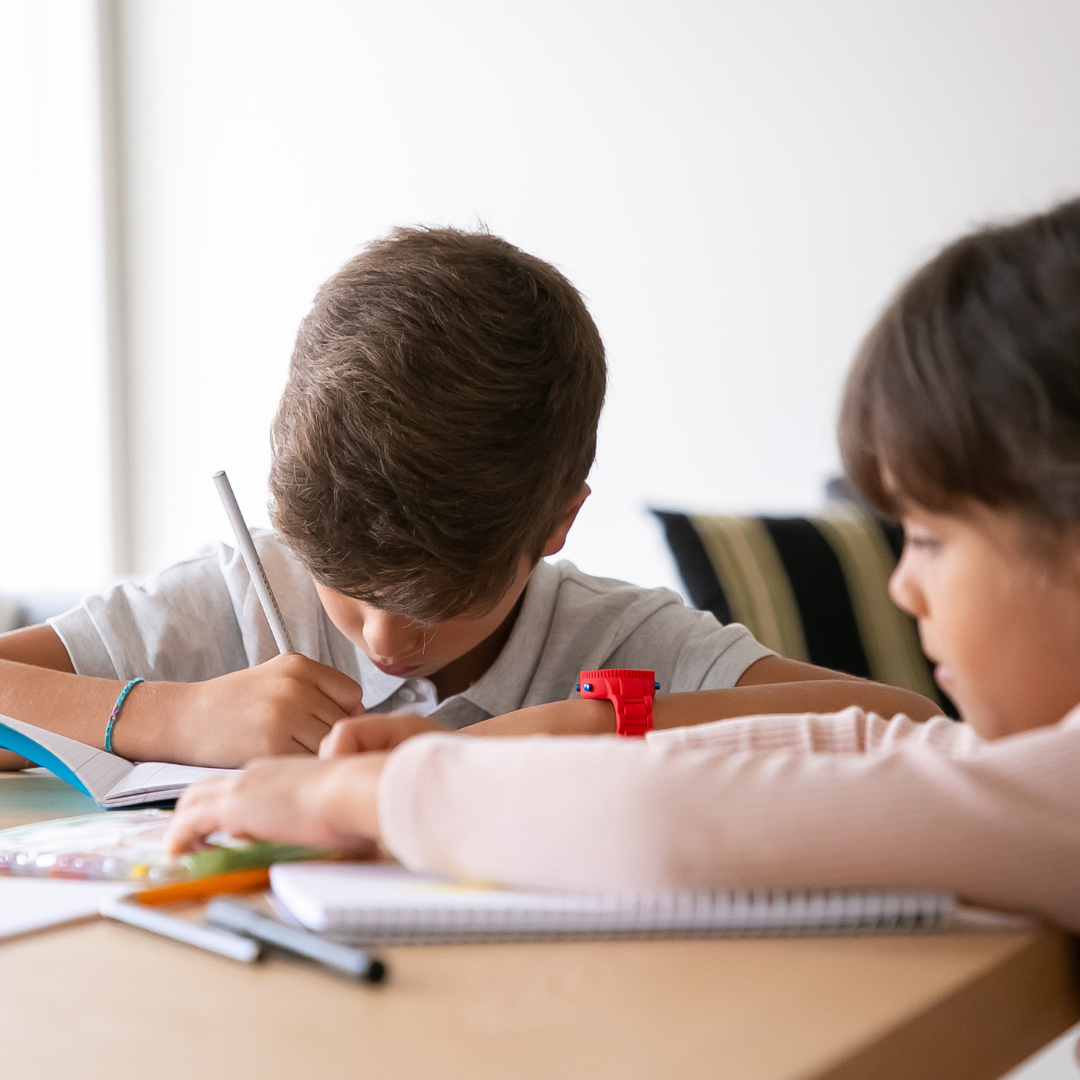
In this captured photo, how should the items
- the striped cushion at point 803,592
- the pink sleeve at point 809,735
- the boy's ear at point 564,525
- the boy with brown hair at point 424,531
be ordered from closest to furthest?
1. the pink sleeve at point 809,735
2. the boy with brown hair at point 424,531
3. the boy's ear at point 564,525
4. the striped cushion at point 803,592

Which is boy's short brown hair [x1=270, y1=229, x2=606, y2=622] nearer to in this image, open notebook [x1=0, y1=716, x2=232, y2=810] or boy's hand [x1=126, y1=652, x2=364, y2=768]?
boy's hand [x1=126, y1=652, x2=364, y2=768]

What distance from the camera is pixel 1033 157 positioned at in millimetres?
1929

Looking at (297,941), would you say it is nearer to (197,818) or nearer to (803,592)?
(197,818)

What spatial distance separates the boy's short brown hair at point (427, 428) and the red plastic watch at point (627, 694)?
0.14m

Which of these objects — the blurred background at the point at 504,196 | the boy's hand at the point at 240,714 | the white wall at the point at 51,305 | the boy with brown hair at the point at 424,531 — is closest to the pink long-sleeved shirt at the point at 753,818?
the boy with brown hair at the point at 424,531

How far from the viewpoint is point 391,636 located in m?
0.85

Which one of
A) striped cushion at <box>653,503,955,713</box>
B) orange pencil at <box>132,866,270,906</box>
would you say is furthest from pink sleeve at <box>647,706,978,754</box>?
striped cushion at <box>653,503,955,713</box>

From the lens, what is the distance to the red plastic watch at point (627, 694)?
0.73 meters

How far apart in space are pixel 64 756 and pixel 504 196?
80.9 inches

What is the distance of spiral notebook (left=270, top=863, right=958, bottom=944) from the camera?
39cm

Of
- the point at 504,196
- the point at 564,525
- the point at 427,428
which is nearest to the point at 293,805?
the point at 427,428

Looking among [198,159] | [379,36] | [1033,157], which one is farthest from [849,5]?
[198,159]

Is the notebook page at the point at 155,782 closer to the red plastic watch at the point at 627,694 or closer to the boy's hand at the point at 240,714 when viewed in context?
the boy's hand at the point at 240,714

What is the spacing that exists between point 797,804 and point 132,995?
22cm
